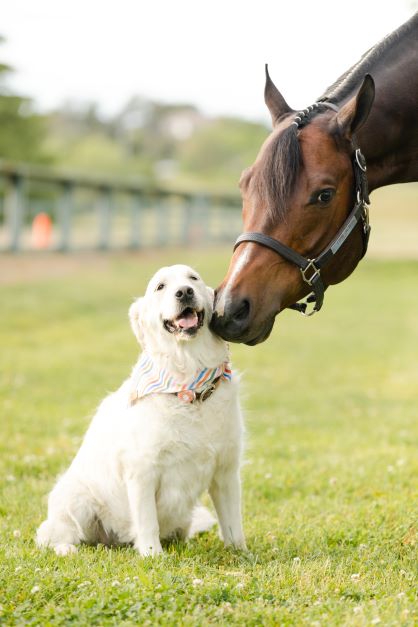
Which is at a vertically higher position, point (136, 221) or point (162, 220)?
point (162, 220)

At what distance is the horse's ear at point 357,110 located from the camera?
13.5 ft

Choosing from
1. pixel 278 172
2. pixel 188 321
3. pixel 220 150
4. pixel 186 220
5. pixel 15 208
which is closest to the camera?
pixel 278 172

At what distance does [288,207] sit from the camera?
13.6 feet

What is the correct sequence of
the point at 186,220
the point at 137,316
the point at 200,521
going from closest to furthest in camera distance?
the point at 137,316
the point at 200,521
the point at 186,220

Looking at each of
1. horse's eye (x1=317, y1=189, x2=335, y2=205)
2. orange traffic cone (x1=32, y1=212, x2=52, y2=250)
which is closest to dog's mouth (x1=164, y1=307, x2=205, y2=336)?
horse's eye (x1=317, y1=189, x2=335, y2=205)

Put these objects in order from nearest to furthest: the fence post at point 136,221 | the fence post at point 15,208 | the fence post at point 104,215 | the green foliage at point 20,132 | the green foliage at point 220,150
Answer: the fence post at point 15,208 → the fence post at point 104,215 → the fence post at point 136,221 → the green foliage at point 20,132 → the green foliage at point 220,150

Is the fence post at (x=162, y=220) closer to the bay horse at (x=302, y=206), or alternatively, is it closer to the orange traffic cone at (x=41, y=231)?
the orange traffic cone at (x=41, y=231)

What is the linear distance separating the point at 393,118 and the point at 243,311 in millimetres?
1572

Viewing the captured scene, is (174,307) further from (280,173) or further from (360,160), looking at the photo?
(360,160)

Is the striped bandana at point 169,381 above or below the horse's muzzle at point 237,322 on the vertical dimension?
below

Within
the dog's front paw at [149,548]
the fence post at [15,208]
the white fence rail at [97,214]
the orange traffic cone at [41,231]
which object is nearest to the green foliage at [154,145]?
the white fence rail at [97,214]

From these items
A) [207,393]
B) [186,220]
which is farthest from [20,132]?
[207,393]

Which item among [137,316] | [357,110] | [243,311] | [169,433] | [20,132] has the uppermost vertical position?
[20,132]

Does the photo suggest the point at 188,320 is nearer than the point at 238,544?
Yes
